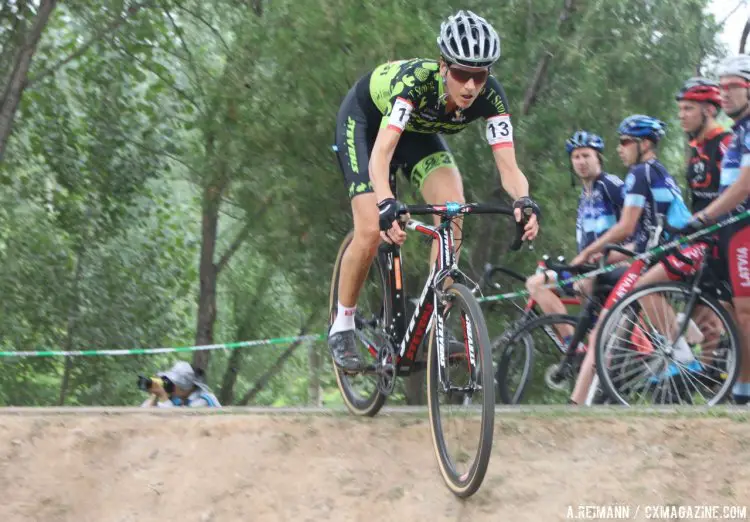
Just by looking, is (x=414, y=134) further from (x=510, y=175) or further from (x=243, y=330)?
(x=243, y=330)

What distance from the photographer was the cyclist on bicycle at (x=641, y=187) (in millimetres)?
7527

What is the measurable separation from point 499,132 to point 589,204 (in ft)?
9.65

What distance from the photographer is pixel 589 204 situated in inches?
323

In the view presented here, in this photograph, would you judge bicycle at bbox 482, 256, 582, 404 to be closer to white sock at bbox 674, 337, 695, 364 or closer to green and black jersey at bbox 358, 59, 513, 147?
white sock at bbox 674, 337, 695, 364

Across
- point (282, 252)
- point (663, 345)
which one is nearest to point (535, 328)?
point (663, 345)

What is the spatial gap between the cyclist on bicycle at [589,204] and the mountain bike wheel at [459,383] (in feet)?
10.7

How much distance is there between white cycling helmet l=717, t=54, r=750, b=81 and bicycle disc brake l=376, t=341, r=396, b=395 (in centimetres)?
289

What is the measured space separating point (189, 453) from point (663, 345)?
10.6 ft

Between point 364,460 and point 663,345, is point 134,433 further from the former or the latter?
point 663,345

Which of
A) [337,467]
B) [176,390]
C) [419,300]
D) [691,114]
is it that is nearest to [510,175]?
[419,300]

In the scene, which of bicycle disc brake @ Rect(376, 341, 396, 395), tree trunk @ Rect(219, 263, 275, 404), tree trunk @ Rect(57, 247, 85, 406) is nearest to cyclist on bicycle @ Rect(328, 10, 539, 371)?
bicycle disc brake @ Rect(376, 341, 396, 395)

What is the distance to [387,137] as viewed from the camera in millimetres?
5273

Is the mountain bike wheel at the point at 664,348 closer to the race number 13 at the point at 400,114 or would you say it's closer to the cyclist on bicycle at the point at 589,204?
the cyclist on bicycle at the point at 589,204

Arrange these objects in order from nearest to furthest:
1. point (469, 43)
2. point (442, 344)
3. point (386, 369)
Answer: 1. point (442, 344)
2. point (469, 43)
3. point (386, 369)
